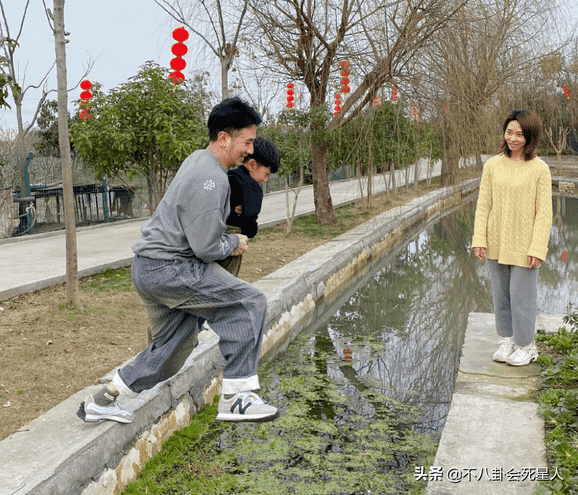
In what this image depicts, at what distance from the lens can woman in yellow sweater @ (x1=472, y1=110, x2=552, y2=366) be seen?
445 centimetres

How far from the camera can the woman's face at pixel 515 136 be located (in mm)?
4418

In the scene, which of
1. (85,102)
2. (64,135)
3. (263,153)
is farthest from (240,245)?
(85,102)

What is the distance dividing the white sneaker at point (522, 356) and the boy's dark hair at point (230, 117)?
275cm

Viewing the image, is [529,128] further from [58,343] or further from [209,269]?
[58,343]

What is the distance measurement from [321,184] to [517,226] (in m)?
8.59

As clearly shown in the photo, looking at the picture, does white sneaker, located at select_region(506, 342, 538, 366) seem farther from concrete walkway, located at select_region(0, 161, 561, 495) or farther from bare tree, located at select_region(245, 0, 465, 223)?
bare tree, located at select_region(245, 0, 465, 223)

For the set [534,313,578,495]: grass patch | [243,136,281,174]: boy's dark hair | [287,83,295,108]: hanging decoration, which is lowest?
[534,313,578,495]: grass patch

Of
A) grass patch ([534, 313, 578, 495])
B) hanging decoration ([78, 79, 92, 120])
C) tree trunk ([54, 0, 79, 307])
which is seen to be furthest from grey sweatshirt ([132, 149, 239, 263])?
hanging decoration ([78, 79, 92, 120])

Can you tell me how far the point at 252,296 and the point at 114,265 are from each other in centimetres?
553

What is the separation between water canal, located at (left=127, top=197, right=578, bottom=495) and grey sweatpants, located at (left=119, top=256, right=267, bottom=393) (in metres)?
1.01

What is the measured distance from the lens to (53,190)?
41.3ft

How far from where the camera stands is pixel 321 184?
1302 cm

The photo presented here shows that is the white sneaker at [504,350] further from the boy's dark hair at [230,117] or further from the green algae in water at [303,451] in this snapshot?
the boy's dark hair at [230,117]

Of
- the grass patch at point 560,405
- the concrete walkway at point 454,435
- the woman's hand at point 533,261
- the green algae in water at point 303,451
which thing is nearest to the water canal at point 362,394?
the green algae in water at point 303,451
